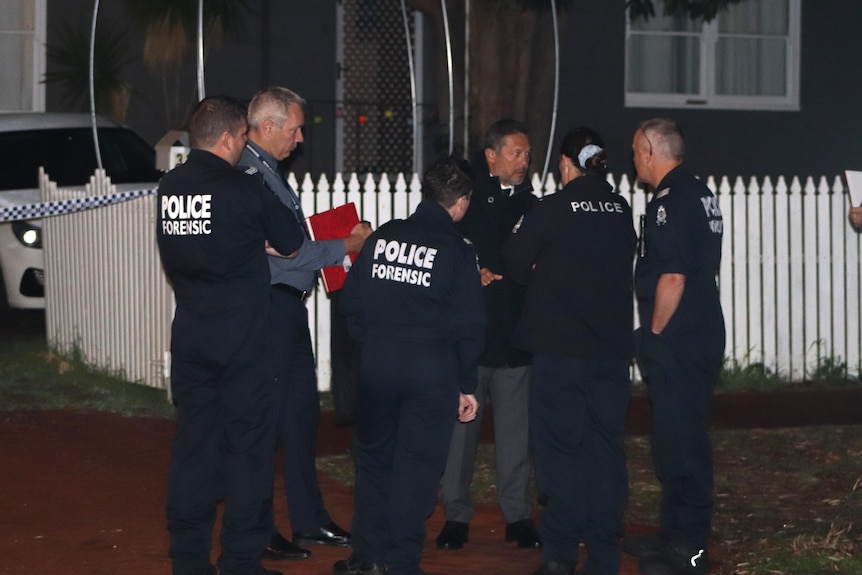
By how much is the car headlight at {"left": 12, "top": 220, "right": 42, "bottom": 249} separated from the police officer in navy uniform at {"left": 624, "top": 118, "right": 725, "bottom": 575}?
7140 millimetres

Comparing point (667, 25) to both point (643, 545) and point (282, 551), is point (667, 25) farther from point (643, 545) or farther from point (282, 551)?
point (282, 551)

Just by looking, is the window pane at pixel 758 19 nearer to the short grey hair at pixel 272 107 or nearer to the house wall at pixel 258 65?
the house wall at pixel 258 65

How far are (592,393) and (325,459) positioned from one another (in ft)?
9.34

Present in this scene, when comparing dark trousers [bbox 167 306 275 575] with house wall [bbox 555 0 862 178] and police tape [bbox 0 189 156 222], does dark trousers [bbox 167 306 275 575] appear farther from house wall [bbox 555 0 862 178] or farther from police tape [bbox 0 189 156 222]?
house wall [bbox 555 0 862 178]

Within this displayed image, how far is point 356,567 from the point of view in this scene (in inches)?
230

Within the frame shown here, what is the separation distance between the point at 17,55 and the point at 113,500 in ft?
33.0

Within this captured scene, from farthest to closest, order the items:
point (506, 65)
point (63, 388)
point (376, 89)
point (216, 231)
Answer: point (376, 89)
point (506, 65)
point (63, 388)
point (216, 231)

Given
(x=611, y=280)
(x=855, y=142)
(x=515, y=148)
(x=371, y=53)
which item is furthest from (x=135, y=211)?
(x=855, y=142)

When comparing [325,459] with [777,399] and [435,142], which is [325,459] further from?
[435,142]

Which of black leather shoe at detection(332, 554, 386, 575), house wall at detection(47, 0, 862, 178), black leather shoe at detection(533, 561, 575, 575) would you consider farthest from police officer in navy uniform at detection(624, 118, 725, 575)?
house wall at detection(47, 0, 862, 178)

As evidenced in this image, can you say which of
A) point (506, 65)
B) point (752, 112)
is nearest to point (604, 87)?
point (752, 112)

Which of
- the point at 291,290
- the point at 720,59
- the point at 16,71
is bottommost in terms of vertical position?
the point at 291,290

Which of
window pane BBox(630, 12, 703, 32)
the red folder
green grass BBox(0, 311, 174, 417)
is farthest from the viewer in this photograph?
window pane BBox(630, 12, 703, 32)

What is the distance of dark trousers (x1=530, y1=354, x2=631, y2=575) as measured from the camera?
19.0 ft
